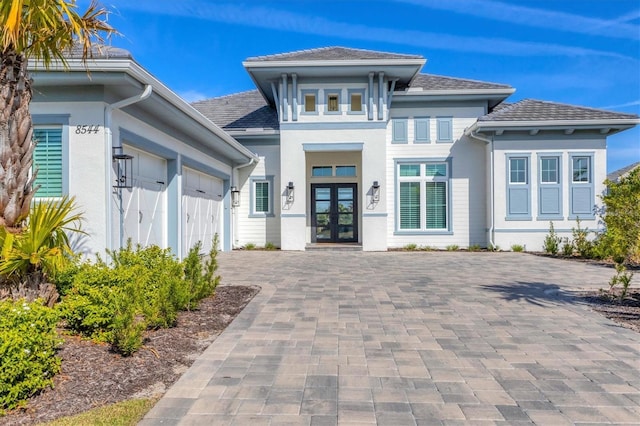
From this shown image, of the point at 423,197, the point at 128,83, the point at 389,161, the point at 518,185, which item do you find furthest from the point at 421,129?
the point at 128,83

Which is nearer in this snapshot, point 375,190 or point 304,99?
point 375,190

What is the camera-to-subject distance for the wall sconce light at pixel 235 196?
14.2 m

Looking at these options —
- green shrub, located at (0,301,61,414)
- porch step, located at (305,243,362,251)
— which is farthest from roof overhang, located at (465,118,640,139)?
green shrub, located at (0,301,61,414)

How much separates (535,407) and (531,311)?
298 cm

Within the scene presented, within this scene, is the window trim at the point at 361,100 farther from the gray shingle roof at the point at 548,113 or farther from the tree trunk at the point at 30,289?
the tree trunk at the point at 30,289

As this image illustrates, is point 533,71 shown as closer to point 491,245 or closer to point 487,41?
point 487,41

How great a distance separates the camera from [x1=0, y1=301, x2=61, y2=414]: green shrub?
2.64m

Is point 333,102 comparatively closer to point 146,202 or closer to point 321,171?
point 321,171

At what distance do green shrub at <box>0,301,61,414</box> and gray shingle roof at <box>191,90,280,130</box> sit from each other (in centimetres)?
1229

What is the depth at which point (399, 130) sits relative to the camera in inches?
578

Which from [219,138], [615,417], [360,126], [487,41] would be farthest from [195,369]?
[487,41]

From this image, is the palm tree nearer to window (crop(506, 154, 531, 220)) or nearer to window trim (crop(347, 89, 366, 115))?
window trim (crop(347, 89, 366, 115))

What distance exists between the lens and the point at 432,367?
11.5 feet

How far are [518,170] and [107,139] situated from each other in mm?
12754
